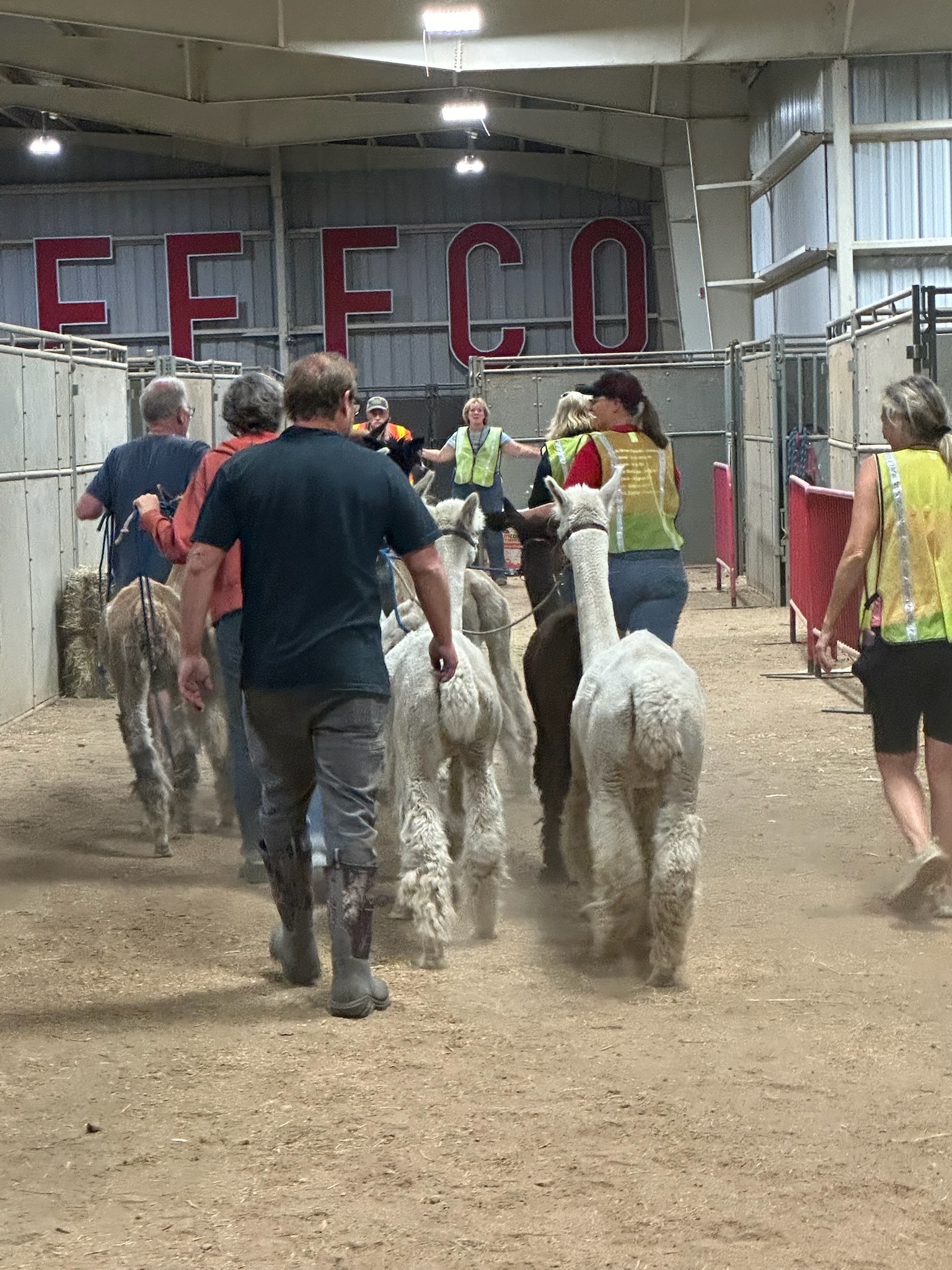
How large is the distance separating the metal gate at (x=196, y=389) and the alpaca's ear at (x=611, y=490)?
9.37m

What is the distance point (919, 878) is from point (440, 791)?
1811mm

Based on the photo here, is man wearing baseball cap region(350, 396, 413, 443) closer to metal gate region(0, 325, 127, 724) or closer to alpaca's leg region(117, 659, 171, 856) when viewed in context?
alpaca's leg region(117, 659, 171, 856)

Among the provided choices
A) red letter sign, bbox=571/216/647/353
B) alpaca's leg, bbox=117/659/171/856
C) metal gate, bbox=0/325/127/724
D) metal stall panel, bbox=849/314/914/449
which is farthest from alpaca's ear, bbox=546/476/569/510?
red letter sign, bbox=571/216/647/353

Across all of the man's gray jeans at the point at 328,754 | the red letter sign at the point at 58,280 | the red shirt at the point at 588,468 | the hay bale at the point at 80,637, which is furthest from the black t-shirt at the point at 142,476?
the red letter sign at the point at 58,280

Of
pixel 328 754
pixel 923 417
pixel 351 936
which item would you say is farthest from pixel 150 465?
pixel 923 417

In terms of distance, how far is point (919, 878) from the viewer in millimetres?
5980

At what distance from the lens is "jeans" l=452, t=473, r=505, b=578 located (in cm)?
1792

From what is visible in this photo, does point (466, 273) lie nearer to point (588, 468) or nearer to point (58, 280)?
point (58, 280)

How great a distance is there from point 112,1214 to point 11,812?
16.7 ft

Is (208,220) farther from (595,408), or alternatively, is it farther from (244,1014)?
(244,1014)

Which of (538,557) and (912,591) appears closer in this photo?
(912,591)

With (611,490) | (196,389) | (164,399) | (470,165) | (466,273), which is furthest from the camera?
(466,273)

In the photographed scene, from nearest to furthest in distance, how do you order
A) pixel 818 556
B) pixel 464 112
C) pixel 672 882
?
pixel 672 882, pixel 818 556, pixel 464 112

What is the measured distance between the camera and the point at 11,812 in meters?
8.39
